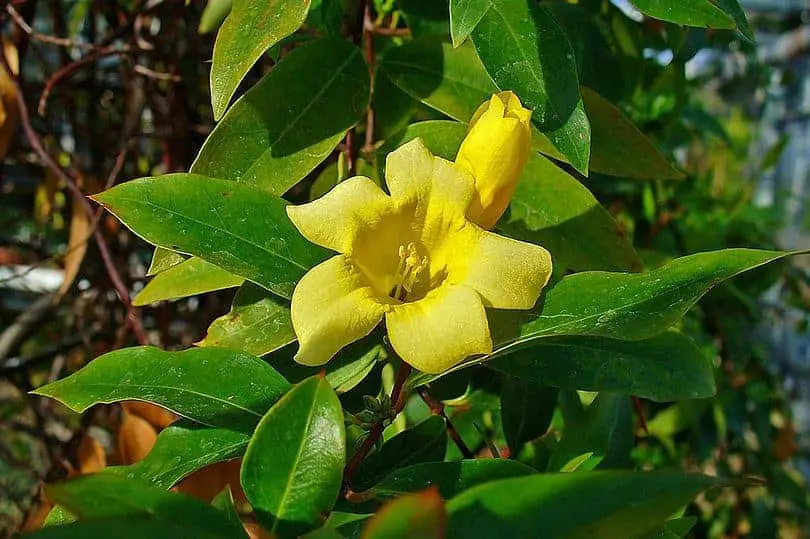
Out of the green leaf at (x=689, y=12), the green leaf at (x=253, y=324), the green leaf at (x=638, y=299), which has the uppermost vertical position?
the green leaf at (x=689, y=12)

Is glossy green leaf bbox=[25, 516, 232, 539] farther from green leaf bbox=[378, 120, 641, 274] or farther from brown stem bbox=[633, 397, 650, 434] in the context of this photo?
brown stem bbox=[633, 397, 650, 434]

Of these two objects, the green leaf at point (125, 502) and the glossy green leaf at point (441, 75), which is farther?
the glossy green leaf at point (441, 75)

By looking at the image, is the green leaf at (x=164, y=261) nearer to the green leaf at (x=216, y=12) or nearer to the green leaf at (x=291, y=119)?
the green leaf at (x=291, y=119)

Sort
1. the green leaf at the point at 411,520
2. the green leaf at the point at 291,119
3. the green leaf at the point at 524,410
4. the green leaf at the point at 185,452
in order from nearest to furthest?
the green leaf at the point at 411,520, the green leaf at the point at 185,452, the green leaf at the point at 291,119, the green leaf at the point at 524,410

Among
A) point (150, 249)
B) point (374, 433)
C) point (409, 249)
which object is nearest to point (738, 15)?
point (409, 249)

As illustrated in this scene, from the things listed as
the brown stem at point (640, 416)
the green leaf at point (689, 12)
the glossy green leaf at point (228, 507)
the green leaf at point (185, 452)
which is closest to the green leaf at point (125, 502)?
the glossy green leaf at point (228, 507)

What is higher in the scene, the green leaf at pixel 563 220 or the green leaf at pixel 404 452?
the green leaf at pixel 563 220

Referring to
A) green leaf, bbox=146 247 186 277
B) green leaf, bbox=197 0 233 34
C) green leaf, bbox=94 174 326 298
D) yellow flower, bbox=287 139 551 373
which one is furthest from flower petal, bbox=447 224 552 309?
green leaf, bbox=197 0 233 34

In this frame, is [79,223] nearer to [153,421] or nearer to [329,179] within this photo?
[153,421]
